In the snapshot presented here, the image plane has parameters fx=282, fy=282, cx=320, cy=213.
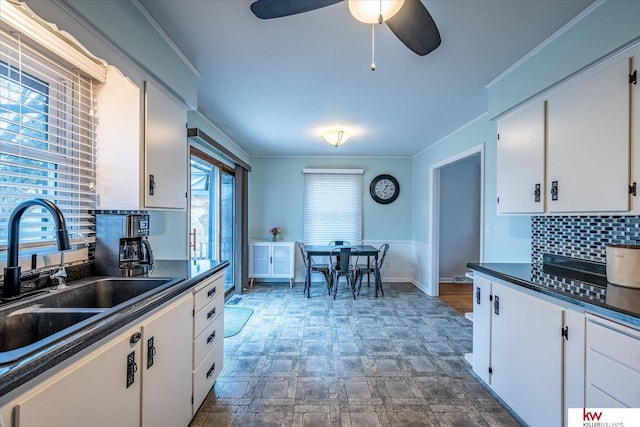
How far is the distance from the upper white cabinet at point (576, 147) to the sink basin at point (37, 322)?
247 cm

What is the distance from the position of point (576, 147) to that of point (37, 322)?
9.19 ft

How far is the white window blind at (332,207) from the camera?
17.5 feet

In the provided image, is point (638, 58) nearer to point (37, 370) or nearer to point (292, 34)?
point (292, 34)

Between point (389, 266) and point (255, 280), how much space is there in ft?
8.45

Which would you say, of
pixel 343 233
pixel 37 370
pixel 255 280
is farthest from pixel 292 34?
pixel 255 280

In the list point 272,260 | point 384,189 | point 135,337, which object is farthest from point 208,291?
point 384,189

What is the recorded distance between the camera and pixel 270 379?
2.19 m

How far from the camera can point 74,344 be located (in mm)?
825

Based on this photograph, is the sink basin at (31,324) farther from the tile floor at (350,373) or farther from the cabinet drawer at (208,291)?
the tile floor at (350,373)

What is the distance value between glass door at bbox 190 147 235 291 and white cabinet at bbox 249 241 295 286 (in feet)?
1.53

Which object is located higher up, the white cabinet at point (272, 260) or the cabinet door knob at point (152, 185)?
the cabinet door knob at point (152, 185)

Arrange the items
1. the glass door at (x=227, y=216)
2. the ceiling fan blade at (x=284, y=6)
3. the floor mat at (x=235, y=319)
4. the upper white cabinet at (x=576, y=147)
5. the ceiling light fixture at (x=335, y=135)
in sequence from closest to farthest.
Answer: the ceiling fan blade at (x=284, y=6) → the upper white cabinet at (x=576, y=147) → the floor mat at (x=235, y=319) → the ceiling light fixture at (x=335, y=135) → the glass door at (x=227, y=216)

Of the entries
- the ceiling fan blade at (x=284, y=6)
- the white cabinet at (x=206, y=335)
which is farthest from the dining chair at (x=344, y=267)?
the ceiling fan blade at (x=284, y=6)

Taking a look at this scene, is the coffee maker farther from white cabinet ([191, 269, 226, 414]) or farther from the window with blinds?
white cabinet ([191, 269, 226, 414])
